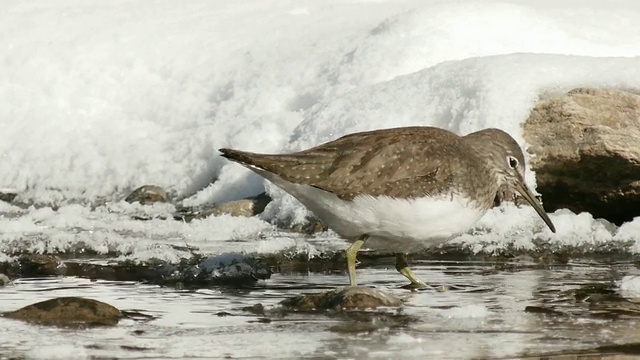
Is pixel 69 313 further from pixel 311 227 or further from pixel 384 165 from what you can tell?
pixel 311 227

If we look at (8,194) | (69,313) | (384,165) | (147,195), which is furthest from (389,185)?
(8,194)

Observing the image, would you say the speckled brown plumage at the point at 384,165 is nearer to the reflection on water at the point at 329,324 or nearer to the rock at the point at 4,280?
the reflection on water at the point at 329,324

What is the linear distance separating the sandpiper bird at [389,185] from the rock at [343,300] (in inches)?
25.7

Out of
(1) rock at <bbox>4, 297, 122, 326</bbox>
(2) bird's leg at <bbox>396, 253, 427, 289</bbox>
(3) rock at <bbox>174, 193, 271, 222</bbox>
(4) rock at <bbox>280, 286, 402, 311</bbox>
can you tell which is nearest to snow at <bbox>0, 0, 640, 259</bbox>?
(3) rock at <bbox>174, 193, 271, 222</bbox>

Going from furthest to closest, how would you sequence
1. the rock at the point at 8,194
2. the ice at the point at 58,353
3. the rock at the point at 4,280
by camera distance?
the rock at the point at 8,194, the rock at the point at 4,280, the ice at the point at 58,353

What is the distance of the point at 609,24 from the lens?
12.8 m

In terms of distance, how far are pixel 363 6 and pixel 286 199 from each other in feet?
14.8

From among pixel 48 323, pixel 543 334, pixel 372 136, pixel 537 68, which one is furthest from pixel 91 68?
pixel 543 334

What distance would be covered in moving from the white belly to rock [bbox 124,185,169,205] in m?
3.72

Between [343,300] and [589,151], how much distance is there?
11.6 feet

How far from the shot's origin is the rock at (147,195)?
11368 millimetres

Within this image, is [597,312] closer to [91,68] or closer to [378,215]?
[378,215]

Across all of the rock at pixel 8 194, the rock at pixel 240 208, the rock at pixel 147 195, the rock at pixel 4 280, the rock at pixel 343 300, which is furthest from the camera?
the rock at pixel 8 194

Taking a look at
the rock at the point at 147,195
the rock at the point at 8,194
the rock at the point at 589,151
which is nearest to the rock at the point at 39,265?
the rock at the point at 147,195
